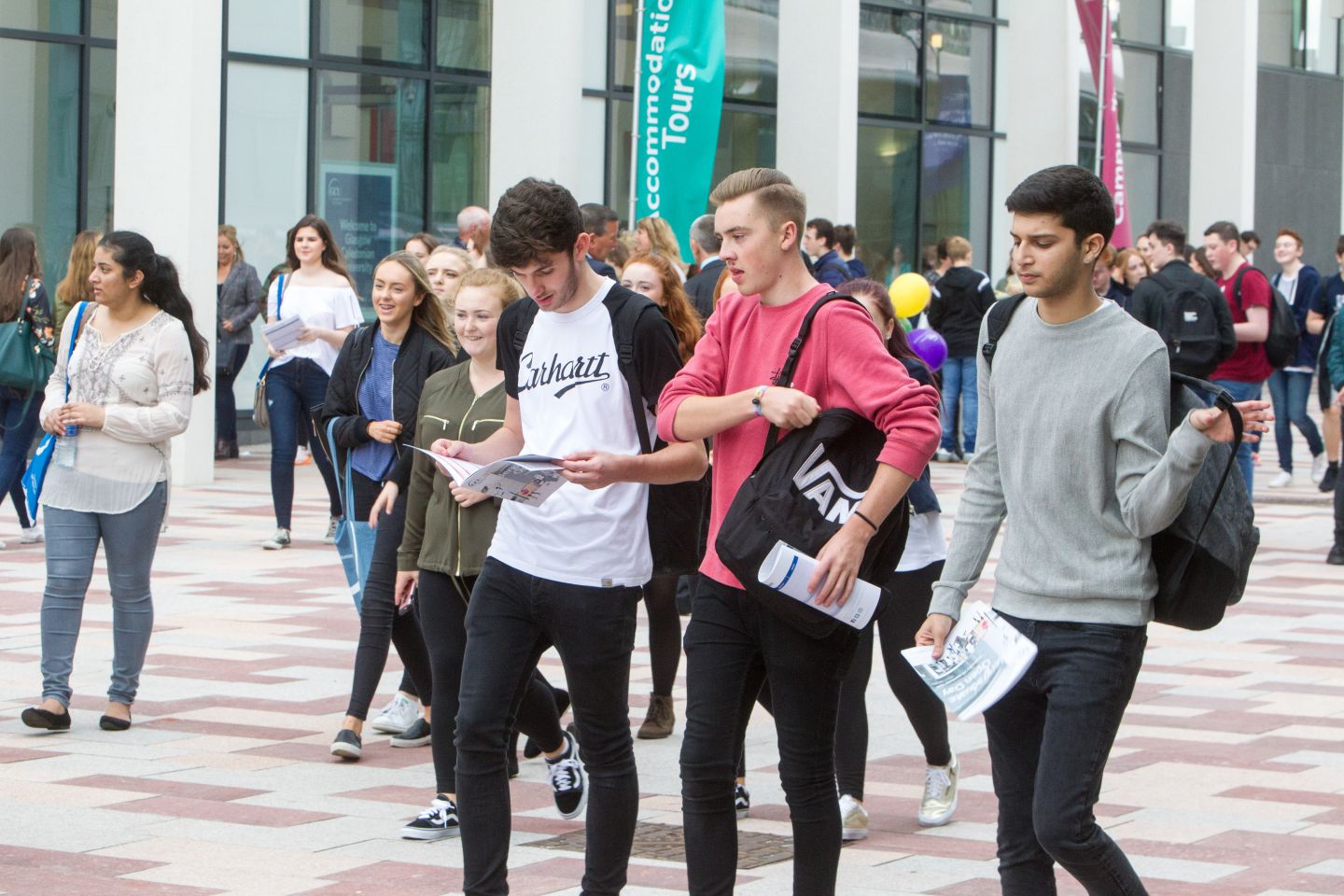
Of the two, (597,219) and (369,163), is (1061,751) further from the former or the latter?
(369,163)

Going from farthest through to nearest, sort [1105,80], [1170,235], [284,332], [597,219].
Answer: [1105,80], [1170,235], [284,332], [597,219]

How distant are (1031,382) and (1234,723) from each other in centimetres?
433

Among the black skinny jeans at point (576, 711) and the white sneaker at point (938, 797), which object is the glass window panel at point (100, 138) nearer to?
the white sneaker at point (938, 797)

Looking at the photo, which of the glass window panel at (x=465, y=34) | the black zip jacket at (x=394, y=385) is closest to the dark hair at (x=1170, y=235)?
the black zip jacket at (x=394, y=385)

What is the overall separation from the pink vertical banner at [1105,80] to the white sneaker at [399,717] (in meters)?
16.4

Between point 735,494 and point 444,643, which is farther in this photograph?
point 444,643

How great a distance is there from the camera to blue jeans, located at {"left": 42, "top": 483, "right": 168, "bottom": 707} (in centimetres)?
790

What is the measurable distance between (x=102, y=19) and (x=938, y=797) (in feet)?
48.2

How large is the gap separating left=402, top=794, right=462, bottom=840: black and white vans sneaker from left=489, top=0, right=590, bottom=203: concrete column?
13104 millimetres

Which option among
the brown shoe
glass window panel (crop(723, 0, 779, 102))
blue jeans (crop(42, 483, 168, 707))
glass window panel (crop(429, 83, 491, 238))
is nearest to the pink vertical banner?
glass window panel (crop(723, 0, 779, 102))

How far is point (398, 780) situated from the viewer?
7.09m

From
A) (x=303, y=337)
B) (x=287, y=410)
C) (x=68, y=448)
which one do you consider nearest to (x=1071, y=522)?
(x=68, y=448)

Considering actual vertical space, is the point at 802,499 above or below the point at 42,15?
below

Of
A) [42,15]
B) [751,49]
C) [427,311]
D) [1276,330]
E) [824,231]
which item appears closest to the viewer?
[427,311]
